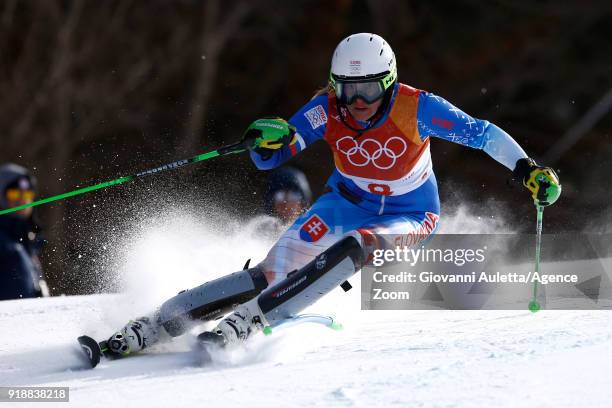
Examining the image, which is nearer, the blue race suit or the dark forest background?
the blue race suit

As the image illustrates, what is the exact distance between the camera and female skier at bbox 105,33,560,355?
3.99 metres

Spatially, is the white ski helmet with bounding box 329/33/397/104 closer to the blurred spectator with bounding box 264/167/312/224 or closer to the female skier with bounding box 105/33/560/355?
the female skier with bounding box 105/33/560/355

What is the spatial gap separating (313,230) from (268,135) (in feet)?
1.72

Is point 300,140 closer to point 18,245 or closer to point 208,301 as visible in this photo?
point 208,301

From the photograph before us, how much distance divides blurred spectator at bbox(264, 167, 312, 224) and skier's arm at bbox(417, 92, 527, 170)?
9.56ft

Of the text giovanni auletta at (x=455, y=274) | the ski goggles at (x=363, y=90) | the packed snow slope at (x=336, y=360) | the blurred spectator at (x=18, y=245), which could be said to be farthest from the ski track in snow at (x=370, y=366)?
the blurred spectator at (x=18, y=245)

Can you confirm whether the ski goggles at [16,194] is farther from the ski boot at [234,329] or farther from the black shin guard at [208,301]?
the ski boot at [234,329]

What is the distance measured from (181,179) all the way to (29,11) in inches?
150

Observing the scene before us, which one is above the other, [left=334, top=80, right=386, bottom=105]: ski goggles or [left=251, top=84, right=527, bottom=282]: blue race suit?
[left=334, top=80, right=386, bottom=105]: ski goggles

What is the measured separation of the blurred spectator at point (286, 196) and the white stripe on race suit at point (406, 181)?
259 centimetres

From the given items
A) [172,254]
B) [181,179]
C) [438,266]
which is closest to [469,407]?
[438,266]

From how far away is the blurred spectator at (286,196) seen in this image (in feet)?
24.0

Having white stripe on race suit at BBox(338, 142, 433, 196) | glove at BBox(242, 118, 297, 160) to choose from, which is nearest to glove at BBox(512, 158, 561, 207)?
white stripe on race suit at BBox(338, 142, 433, 196)

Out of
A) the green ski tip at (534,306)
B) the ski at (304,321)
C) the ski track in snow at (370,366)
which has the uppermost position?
the green ski tip at (534,306)
